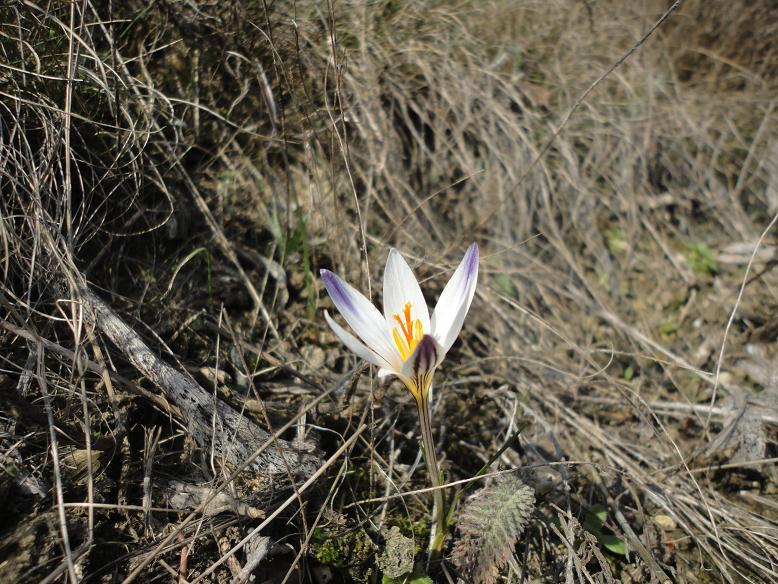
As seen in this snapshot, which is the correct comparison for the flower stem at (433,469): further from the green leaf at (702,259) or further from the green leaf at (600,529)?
the green leaf at (702,259)

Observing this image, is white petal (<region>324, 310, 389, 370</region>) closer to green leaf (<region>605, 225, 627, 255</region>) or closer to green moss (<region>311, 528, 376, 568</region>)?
green moss (<region>311, 528, 376, 568</region>)

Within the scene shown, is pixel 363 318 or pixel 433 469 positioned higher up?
pixel 363 318

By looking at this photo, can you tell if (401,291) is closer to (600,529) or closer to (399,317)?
(399,317)

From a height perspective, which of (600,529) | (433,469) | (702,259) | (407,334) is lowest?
(702,259)

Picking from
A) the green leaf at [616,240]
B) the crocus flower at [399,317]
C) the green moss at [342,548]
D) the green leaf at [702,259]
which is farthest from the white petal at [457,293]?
the green leaf at [702,259]

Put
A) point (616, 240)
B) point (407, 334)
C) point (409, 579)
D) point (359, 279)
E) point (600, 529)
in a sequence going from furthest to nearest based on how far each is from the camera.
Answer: point (616, 240) → point (359, 279) → point (600, 529) → point (409, 579) → point (407, 334)

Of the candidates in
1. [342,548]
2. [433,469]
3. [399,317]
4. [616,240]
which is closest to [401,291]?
[399,317]
